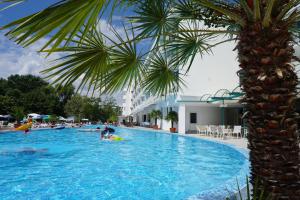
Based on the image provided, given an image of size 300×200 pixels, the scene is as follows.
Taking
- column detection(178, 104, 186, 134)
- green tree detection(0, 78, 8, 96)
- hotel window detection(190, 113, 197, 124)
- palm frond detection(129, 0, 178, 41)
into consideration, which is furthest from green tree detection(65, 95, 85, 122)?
palm frond detection(129, 0, 178, 41)

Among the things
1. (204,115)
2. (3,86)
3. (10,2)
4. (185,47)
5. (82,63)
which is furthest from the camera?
(3,86)

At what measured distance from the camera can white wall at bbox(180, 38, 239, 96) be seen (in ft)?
93.2

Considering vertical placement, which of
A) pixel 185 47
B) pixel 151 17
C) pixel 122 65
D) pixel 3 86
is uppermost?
pixel 3 86

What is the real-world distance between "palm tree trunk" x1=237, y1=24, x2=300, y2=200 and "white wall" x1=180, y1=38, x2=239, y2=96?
25.7 meters

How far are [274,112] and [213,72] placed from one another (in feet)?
89.1

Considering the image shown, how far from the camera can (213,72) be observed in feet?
94.8

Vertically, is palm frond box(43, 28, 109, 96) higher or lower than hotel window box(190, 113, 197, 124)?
lower

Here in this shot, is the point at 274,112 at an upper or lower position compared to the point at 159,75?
lower

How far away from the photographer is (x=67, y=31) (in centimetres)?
179

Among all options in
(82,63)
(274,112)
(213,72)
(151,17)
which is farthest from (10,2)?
(213,72)

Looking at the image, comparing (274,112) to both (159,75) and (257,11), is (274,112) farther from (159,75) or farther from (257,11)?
(159,75)

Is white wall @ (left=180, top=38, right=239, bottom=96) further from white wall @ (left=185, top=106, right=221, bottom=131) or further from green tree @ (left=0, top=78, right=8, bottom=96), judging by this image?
green tree @ (left=0, top=78, right=8, bottom=96)

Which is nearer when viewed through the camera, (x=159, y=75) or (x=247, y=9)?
(x=247, y=9)

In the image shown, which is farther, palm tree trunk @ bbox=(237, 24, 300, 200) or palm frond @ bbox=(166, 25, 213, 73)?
palm frond @ bbox=(166, 25, 213, 73)
